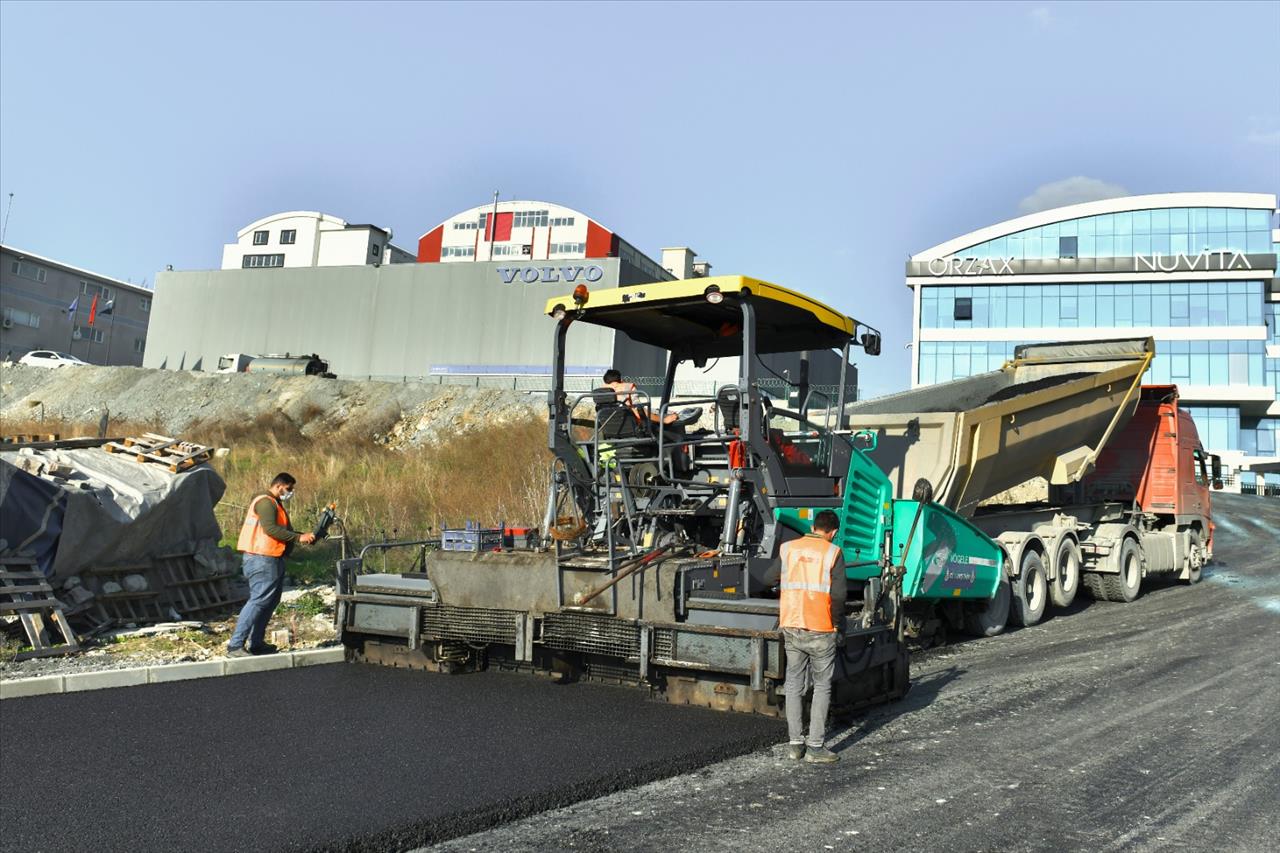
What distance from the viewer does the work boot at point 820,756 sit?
17.6 feet

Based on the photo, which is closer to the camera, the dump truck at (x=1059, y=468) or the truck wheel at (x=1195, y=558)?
the dump truck at (x=1059, y=468)

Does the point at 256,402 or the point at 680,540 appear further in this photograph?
the point at 256,402

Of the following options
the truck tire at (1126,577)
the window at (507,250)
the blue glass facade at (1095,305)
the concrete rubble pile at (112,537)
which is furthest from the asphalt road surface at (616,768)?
the window at (507,250)

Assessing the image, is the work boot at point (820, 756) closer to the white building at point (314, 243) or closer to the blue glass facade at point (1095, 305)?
the blue glass facade at point (1095, 305)

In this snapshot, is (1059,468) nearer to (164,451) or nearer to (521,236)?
(164,451)

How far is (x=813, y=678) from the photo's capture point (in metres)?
5.55

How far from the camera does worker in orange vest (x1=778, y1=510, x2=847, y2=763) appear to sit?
17.9ft

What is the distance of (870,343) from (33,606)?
6.93m

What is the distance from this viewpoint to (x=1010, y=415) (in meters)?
10.1

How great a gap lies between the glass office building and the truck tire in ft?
116

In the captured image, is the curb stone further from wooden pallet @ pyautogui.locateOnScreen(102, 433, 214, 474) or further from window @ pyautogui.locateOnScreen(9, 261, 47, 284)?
window @ pyautogui.locateOnScreen(9, 261, 47, 284)

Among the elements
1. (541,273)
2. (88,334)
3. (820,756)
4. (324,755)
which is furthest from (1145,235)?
(88,334)

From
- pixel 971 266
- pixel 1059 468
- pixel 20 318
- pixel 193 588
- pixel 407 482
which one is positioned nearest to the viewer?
pixel 193 588

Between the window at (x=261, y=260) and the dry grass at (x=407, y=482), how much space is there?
43.0 metres
